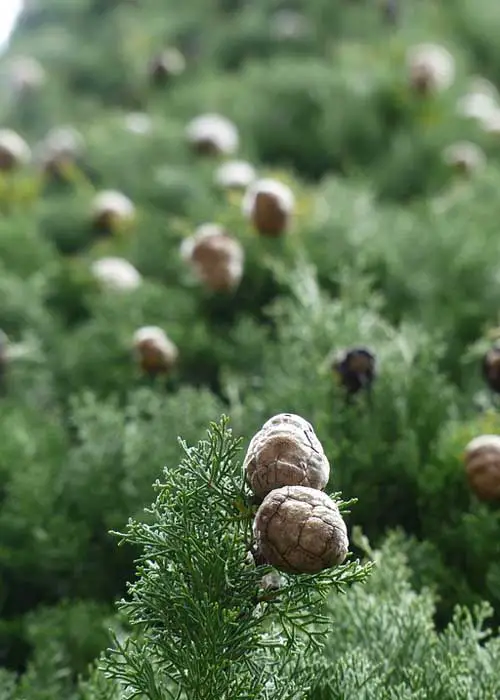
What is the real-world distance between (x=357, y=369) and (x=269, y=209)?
50 cm

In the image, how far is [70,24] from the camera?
3533mm

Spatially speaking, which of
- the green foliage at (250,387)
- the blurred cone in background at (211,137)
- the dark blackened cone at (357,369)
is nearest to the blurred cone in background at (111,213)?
the green foliage at (250,387)

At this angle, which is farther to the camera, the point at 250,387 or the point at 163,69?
the point at 163,69

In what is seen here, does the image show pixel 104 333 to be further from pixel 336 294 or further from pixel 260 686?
pixel 260 686

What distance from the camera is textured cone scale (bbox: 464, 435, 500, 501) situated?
3.10 feet

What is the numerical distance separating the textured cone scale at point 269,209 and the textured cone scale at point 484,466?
25.1 inches

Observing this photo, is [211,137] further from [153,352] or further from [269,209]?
[153,352]

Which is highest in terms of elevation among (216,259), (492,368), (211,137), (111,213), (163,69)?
(163,69)

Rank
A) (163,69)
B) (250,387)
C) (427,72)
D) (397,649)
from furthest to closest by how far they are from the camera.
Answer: (163,69) → (427,72) → (250,387) → (397,649)

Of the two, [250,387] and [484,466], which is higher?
[250,387]

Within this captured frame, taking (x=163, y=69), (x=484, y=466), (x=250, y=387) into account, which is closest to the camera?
(x=484, y=466)

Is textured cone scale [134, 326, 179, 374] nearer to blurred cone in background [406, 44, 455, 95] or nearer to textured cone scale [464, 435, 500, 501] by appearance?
textured cone scale [464, 435, 500, 501]

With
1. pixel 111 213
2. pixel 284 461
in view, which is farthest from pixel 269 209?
pixel 284 461

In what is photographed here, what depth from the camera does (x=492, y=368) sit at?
3.58 ft
